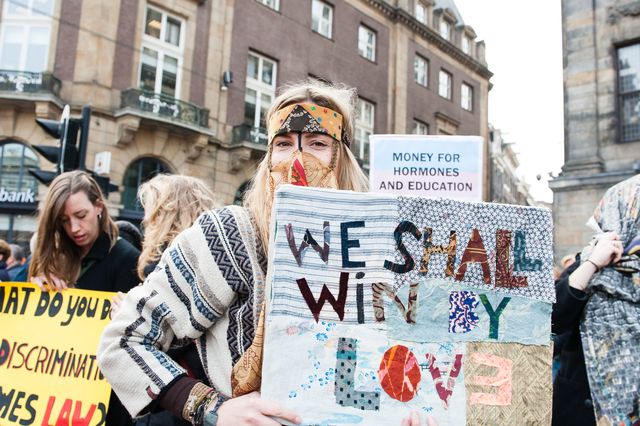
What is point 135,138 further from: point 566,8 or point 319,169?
point 319,169

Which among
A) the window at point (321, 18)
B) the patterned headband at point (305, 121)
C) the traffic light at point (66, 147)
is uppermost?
the window at point (321, 18)

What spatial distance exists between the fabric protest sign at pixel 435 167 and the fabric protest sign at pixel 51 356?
1.68 meters

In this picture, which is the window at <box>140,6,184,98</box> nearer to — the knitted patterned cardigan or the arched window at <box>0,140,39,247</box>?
the arched window at <box>0,140,39,247</box>

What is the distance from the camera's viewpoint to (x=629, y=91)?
11.0 m

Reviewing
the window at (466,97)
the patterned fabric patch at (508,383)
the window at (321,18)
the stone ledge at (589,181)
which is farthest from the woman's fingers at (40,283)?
the window at (466,97)

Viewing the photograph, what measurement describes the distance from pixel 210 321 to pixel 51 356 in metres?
1.80

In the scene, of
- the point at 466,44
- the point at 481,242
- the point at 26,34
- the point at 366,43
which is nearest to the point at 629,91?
the point at 481,242

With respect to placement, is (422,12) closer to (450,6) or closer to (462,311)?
(450,6)

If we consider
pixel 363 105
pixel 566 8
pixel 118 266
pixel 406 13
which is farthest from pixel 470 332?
pixel 406 13

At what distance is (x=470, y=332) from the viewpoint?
1.38 m

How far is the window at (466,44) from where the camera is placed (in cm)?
2995

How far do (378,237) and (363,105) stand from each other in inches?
888

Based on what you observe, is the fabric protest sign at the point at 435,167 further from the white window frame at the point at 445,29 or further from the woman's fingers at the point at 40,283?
the white window frame at the point at 445,29

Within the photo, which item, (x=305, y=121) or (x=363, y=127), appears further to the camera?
(x=363, y=127)
